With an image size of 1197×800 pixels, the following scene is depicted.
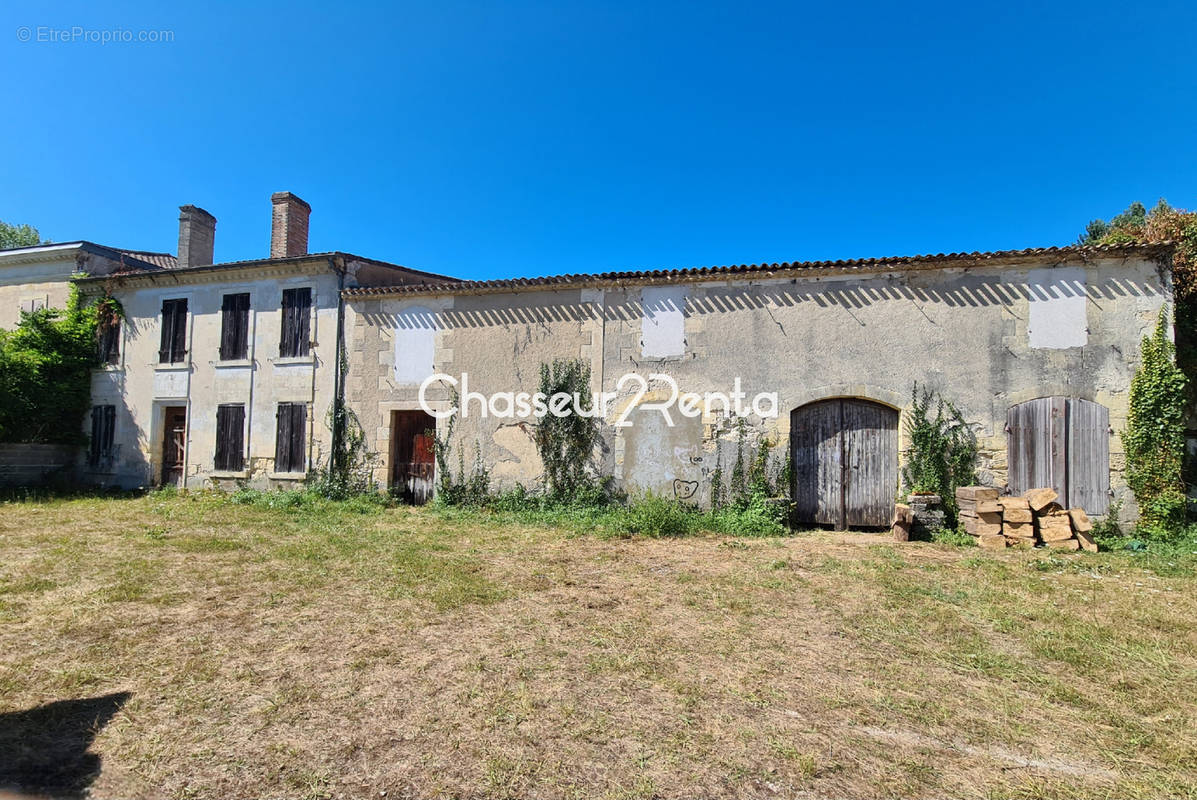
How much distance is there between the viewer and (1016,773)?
255 centimetres

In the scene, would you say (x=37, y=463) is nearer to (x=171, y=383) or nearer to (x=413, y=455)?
(x=171, y=383)

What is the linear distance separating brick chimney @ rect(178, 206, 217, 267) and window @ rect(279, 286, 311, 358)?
12.0 feet

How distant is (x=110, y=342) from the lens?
12.8m

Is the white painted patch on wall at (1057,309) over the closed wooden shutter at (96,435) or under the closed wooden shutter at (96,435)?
over

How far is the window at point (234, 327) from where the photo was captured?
38.8 feet

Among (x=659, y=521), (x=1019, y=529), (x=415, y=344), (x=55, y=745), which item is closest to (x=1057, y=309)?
(x=1019, y=529)

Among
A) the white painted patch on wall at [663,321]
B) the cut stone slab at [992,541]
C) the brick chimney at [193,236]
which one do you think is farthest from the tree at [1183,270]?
the brick chimney at [193,236]

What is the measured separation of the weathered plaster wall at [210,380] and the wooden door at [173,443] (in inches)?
4.1

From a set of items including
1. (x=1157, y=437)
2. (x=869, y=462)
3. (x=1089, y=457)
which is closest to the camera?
(x=1157, y=437)

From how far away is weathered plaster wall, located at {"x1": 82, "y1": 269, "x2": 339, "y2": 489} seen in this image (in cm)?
1120

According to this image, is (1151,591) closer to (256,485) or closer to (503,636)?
(503,636)

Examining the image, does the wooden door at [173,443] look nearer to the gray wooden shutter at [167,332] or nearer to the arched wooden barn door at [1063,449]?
the gray wooden shutter at [167,332]

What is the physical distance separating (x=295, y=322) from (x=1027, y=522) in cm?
1268

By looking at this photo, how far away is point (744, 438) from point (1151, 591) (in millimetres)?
4756
